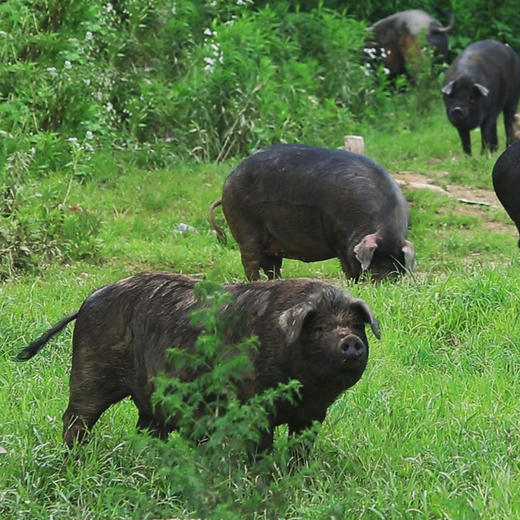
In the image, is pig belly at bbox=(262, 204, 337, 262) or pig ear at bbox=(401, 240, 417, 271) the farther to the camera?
pig belly at bbox=(262, 204, 337, 262)

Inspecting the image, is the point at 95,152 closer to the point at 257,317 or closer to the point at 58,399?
the point at 58,399

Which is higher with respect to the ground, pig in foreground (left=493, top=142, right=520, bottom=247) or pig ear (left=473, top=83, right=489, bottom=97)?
pig in foreground (left=493, top=142, right=520, bottom=247)

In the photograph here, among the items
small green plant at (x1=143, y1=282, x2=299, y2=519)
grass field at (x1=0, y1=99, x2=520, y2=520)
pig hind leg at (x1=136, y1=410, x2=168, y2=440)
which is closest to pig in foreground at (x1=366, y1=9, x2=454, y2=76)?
grass field at (x1=0, y1=99, x2=520, y2=520)

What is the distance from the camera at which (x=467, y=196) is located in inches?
437

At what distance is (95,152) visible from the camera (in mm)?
11047

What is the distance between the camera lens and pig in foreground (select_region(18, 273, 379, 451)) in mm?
4191

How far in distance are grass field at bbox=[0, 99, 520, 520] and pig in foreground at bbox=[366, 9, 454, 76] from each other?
22.5ft

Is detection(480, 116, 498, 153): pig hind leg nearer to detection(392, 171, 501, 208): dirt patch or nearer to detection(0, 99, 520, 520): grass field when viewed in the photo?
detection(392, 171, 501, 208): dirt patch

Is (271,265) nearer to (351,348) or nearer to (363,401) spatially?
(363,401)

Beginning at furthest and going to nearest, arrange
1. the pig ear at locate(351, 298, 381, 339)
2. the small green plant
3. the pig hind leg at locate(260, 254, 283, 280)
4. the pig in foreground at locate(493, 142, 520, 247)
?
the pig in foreground at locate(493, 142, 520, 247), the pig hind leg at locate(260, 254, 283, 280), the pig ear at locate(351, 298, 381, 339), the small green plant

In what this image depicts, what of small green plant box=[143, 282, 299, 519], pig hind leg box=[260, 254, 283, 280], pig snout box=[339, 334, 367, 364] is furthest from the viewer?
pig hind leg box=[260, 254, 283, 280]

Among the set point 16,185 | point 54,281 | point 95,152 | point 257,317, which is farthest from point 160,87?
point 257,317

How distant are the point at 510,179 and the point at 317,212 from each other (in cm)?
151

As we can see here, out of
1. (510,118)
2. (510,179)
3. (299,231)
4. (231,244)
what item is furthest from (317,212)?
(510,118)
